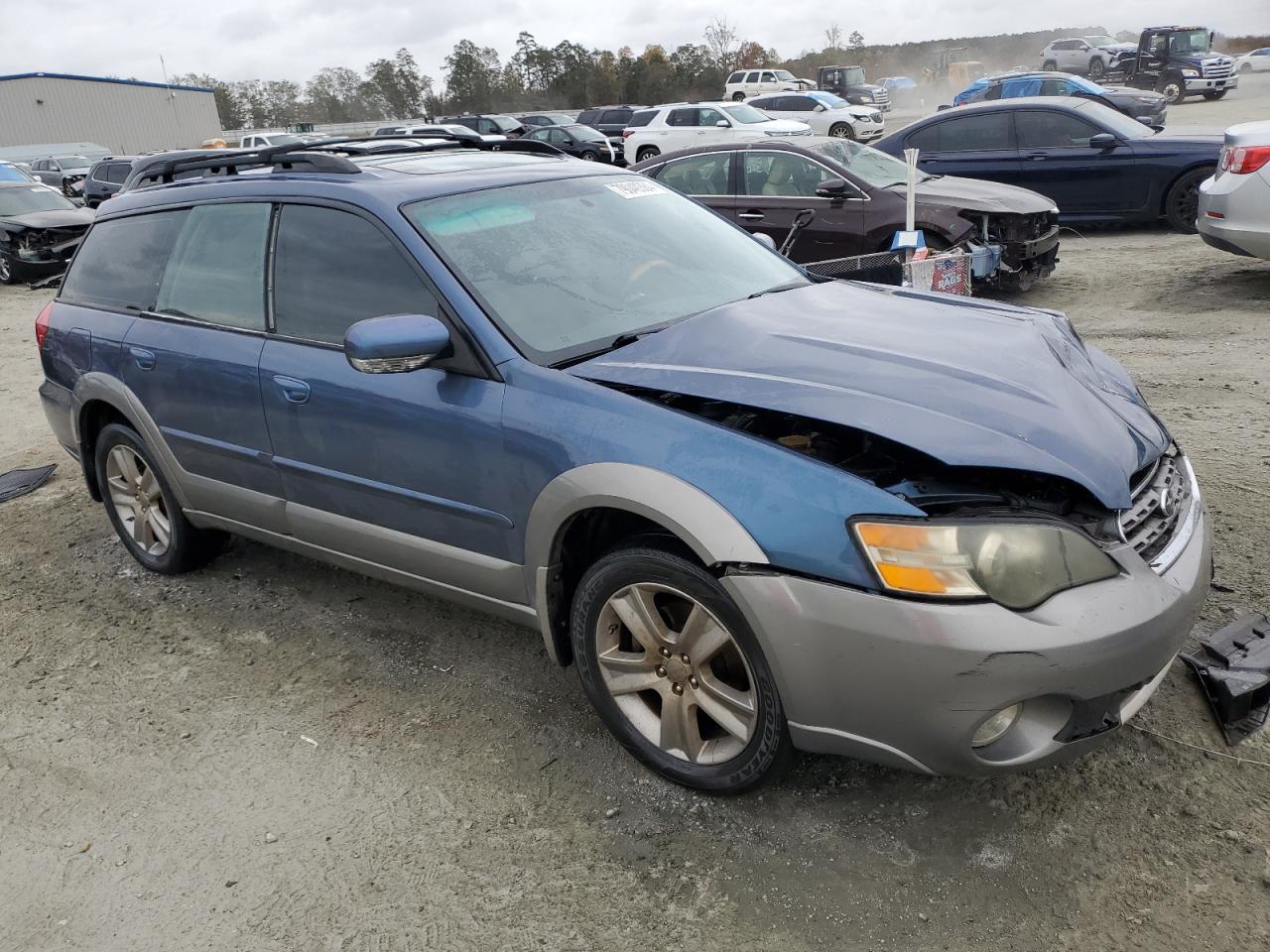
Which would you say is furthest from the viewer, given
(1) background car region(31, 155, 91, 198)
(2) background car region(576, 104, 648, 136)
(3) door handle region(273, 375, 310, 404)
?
(2) background car region(576, 104, 648, 136)

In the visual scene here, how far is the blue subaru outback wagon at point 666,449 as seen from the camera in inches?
88.9

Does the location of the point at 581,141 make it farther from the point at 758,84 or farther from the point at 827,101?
the point at 758,84

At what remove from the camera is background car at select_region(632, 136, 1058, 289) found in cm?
836

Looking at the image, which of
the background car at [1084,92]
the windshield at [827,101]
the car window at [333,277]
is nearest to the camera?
the car window at [333,277]

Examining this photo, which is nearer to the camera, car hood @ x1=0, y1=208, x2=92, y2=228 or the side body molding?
the side body molding

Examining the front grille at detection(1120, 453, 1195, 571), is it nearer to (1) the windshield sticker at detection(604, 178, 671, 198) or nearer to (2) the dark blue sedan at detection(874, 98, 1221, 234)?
(1) the windshield sticker at detection(604, 178, 671, 198)

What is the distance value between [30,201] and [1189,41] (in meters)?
34.0

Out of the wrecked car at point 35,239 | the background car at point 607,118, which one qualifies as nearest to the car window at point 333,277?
the wrecked car at point 35,239

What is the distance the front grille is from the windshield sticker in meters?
2.05

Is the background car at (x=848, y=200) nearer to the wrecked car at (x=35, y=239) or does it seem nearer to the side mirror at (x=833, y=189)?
the side mirror at (x=833, y=189)

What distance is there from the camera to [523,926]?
239 cm

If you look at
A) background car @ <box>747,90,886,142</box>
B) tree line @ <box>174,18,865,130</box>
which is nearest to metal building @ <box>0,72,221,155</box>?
tree line @ <box>174,18,865,130</box>

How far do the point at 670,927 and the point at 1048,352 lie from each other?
1932mm

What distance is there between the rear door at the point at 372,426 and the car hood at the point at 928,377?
463 mm
